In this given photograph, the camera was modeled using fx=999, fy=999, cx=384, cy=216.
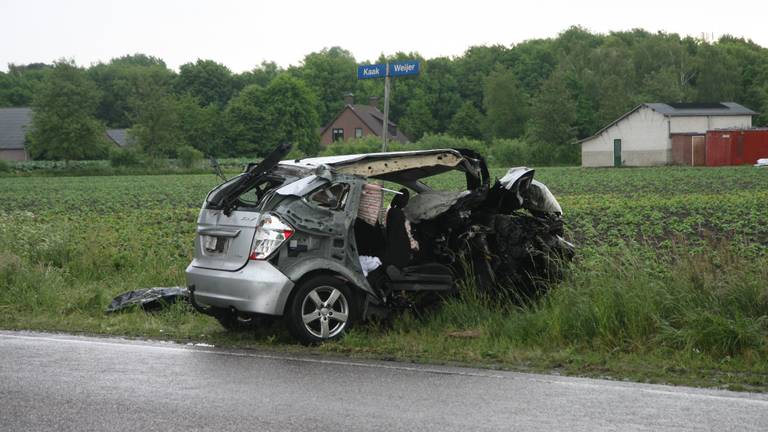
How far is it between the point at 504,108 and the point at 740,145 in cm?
5079

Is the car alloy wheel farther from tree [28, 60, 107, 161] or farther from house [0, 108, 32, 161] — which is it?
house [0, 108, 32, 161]

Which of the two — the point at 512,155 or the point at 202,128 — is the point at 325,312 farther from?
the point at 202,128

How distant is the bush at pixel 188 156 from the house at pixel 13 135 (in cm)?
2717

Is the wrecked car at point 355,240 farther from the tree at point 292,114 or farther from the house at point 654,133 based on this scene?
the tree at point 292,114

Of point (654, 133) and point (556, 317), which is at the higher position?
point (654, 133)

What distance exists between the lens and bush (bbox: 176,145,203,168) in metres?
90.8

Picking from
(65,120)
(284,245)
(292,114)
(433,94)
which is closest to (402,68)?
(284,245)

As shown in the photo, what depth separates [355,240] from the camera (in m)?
10.4

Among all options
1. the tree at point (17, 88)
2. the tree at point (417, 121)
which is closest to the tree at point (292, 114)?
the tree at point (417, 121)

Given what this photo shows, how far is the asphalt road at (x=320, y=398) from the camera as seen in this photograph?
6219 mm

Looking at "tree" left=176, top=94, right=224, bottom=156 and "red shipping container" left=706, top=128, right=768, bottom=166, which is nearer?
"red shipping container" left=706, top=128, right=768, bottom=166

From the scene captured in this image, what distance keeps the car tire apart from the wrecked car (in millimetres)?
12

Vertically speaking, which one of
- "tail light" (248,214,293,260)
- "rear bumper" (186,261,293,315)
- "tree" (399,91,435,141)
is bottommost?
"rear bumper" (186,261,293,315)

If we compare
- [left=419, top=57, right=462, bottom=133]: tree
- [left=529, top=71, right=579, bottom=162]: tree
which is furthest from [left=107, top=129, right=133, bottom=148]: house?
[left=529, top=71, right=579, bottom=162]: tree
